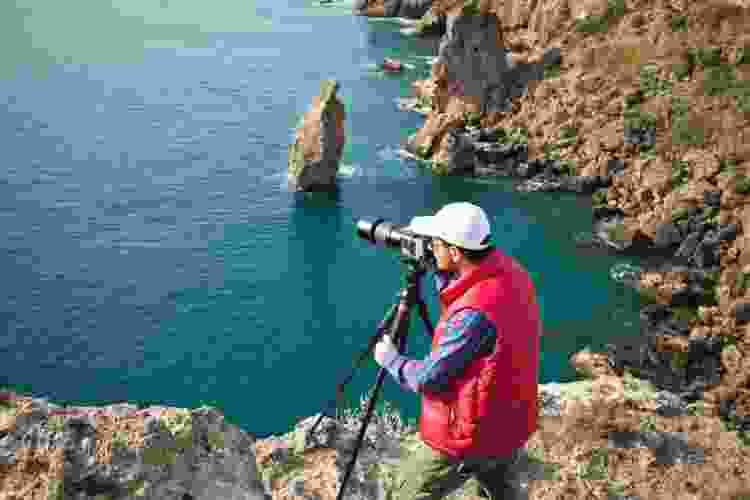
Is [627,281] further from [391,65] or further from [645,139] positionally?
[391,65]

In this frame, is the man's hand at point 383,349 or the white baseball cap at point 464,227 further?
the man's hand at point 383,349

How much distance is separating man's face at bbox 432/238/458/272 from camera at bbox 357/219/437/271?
282 mm

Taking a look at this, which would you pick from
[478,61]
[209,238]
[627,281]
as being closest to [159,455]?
[627,281]

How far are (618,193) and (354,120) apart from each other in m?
30.8

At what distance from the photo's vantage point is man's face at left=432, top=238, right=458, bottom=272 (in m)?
6.13

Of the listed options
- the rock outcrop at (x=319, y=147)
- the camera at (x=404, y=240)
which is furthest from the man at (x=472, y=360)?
the rock outcrop at (x=319, y=147)

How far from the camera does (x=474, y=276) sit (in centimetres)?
582

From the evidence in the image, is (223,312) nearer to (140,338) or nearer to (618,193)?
(140,338)

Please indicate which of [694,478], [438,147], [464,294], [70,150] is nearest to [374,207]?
[438,147]

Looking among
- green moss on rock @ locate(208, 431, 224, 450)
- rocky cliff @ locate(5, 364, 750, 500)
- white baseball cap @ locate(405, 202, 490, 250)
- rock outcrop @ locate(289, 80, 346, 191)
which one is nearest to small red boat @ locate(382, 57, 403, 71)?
rock outcrop @ locate(289, 80, 346, 191)

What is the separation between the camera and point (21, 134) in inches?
2356

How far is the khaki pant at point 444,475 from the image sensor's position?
6.43 m

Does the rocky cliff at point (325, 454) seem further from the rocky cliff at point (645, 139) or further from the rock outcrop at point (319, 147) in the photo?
the rock outcrop at point (319, 147)

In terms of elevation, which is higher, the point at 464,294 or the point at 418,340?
the point at 464,294
